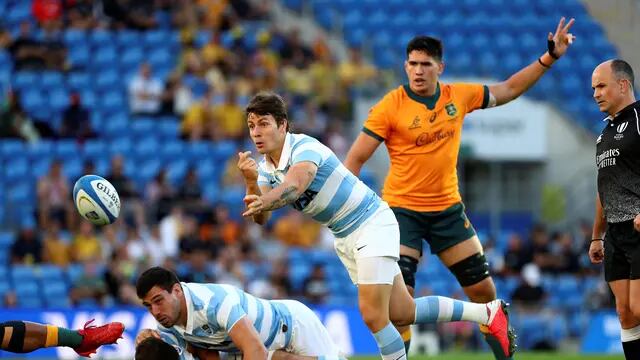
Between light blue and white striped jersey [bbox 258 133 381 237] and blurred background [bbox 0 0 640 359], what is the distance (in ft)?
23.3

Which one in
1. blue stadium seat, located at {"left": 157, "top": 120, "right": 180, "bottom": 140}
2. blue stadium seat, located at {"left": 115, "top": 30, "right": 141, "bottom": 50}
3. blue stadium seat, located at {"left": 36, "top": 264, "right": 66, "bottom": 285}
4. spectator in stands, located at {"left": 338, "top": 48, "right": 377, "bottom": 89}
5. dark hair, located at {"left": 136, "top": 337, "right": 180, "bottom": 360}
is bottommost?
dark hair, located at {"left": 136, "top": 337, "right": 180, "bottom": 360}

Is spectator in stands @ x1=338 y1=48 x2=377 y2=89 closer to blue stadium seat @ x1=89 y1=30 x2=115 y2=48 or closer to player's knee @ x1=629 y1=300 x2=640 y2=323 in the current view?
blue stadium seat @ x1=89 y1=30 x2=115 y2=48

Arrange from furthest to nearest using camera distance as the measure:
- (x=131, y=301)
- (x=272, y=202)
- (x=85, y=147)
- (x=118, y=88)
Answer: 1. (x=118, y=88)
2. (x=85, y=147)
3. (x=131, y=301)
4. (x=272, y=202)

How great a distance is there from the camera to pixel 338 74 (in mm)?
21359

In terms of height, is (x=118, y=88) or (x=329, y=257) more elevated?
(x=118, y=88)

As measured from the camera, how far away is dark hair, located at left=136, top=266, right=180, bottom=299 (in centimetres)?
804

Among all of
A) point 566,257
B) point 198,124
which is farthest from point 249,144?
point 566,257

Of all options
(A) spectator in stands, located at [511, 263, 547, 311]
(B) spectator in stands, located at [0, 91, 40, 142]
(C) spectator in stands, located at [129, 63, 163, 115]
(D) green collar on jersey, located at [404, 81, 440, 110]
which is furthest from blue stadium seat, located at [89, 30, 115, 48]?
(D) green collar on jersey, located at [404, 81, 440, 110]

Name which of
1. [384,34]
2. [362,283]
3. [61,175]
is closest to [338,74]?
Result: [384,34]

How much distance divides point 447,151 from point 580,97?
14.3 meters

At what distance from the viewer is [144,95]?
65.2 feet

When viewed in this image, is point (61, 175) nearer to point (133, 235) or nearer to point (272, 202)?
point (133, 235)

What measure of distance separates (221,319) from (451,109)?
2856 mm

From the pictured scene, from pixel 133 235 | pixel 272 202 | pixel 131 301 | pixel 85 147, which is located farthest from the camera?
pixel 85 147
